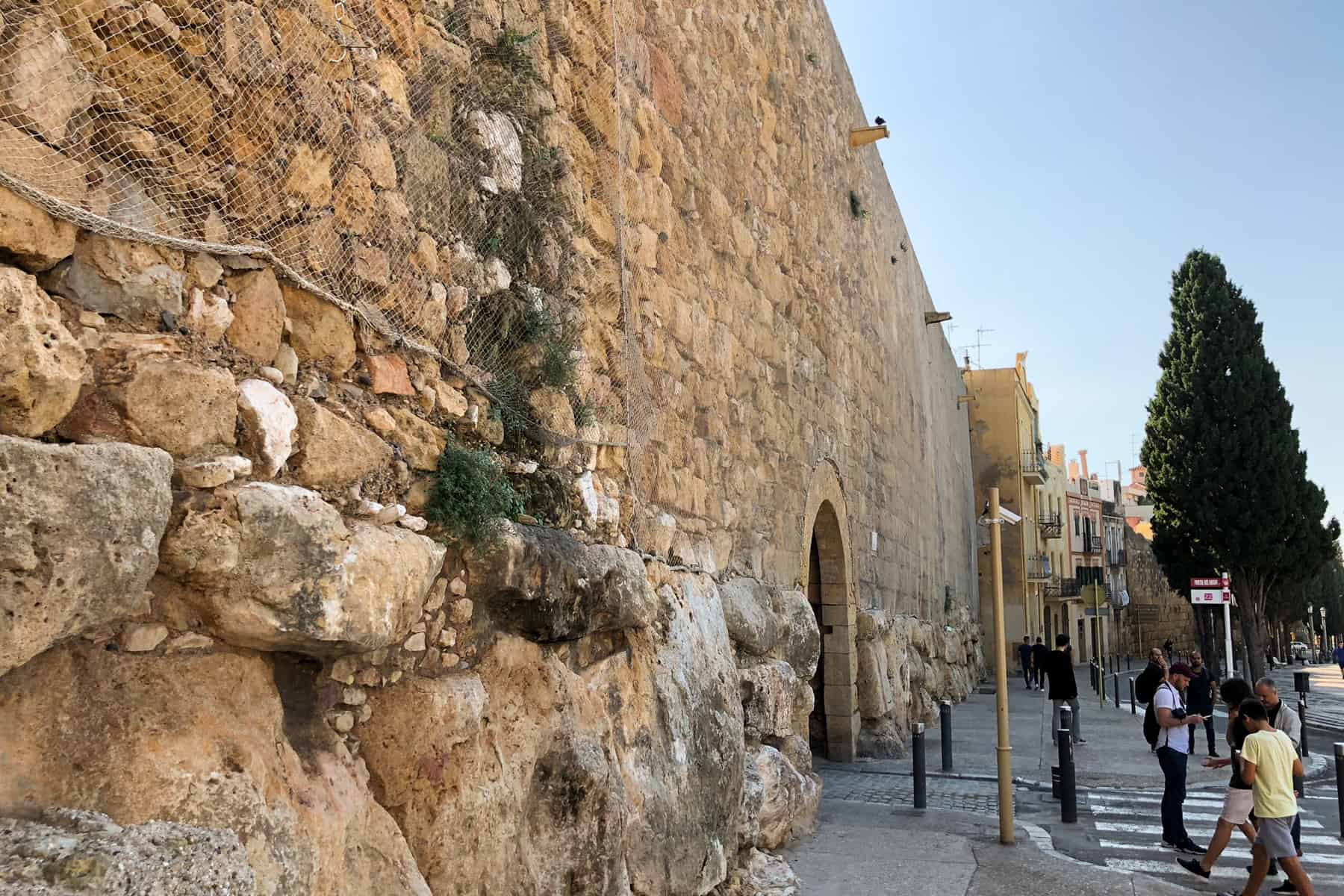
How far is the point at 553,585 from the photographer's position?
334 centimetres

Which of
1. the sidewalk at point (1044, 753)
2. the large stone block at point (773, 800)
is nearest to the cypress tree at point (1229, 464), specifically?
the sidewalk at point (1044, 753)

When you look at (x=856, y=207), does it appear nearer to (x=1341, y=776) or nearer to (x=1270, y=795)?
(x=1341, y=776)

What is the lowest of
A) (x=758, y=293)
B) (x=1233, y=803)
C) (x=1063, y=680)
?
(x=1233, y=803)

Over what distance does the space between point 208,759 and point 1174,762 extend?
6.53 m

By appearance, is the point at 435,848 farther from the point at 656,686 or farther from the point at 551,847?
the point at 656,686

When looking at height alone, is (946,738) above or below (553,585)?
below

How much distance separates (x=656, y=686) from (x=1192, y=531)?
918 inches

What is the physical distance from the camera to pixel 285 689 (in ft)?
7.94

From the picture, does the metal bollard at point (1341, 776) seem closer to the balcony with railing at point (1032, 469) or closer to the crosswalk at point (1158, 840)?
the crosswalk at point (1158, 840)

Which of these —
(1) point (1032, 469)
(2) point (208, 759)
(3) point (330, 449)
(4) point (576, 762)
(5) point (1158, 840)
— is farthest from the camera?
(1) point (1032, 469)

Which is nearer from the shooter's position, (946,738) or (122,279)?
(122,279)

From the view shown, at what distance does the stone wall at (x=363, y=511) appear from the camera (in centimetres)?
192

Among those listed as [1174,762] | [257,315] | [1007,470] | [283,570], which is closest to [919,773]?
[1174,762]

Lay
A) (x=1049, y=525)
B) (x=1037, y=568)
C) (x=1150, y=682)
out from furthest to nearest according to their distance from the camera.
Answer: (x=1049, y=525) < (x=1037, y=568) < (x=1150, y=682)
